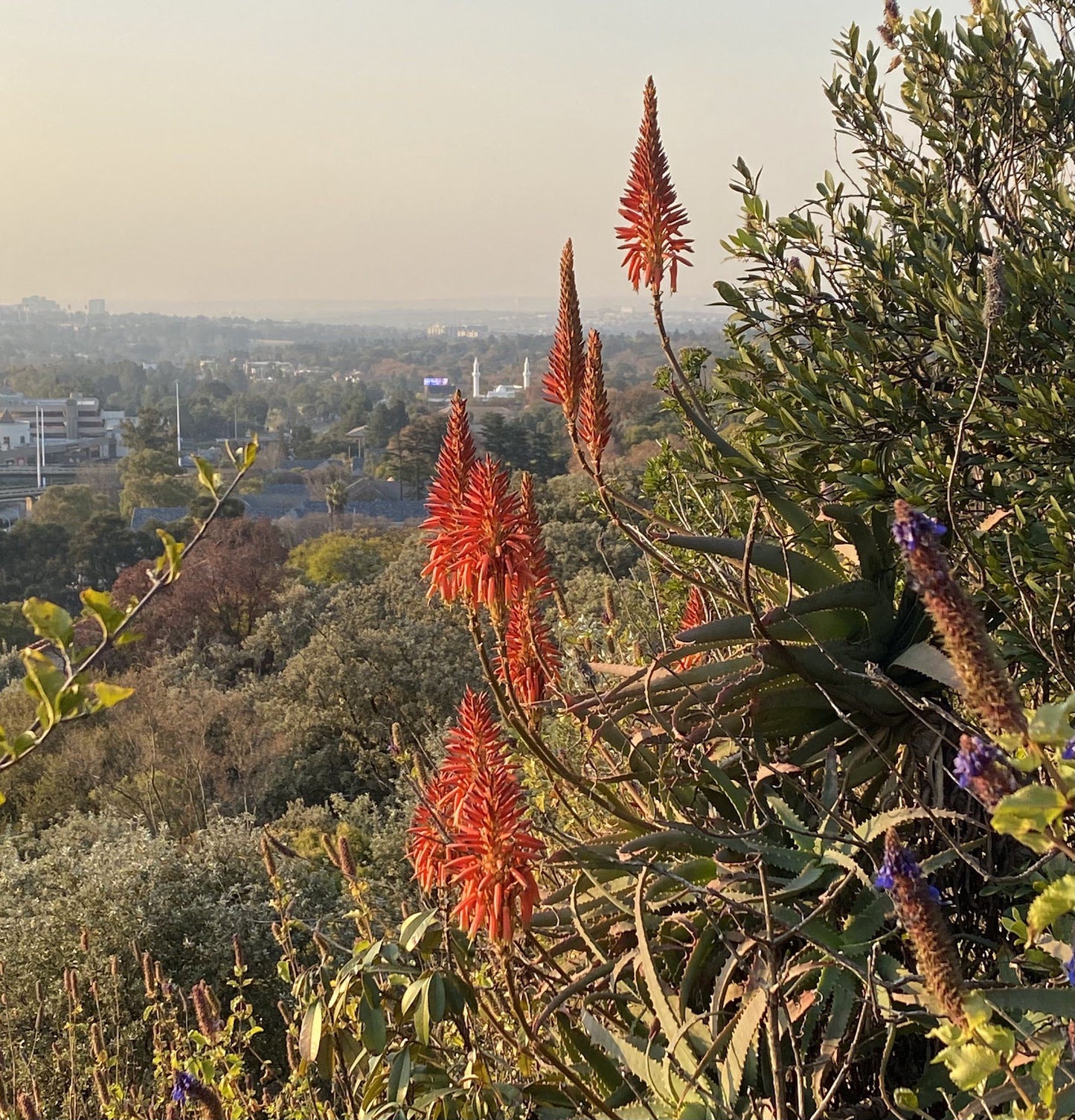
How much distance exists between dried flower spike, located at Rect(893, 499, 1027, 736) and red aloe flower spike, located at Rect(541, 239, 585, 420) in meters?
1.52

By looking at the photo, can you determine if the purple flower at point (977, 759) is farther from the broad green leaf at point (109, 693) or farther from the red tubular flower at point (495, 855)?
the red tubular flower at point (495, 855)

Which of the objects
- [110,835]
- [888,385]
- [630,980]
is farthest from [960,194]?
[110,835]

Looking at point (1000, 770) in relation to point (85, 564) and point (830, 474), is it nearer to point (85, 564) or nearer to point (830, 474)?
point (830, 474)

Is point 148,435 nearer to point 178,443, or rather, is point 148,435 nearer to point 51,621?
point 178,443

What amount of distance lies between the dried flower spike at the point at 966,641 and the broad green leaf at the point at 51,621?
0.82m

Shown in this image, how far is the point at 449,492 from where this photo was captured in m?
2.21

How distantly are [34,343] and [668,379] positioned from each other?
148 m

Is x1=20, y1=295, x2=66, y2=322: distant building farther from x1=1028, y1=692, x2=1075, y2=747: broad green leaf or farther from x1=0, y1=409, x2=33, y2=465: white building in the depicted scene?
x1=1028, y1=692, x2=1075, y2=747: broad green leaf

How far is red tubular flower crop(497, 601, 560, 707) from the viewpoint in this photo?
7.93 feet

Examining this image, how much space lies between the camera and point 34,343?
136375 millimetres

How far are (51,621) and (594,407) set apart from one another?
1545 millimetres

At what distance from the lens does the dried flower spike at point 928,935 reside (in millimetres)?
1016

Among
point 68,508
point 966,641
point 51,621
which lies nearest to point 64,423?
point 68,508

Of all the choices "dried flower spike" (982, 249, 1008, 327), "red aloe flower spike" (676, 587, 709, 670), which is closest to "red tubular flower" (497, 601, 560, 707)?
"red aloe flower spike" (676, 587, 709, 670)
